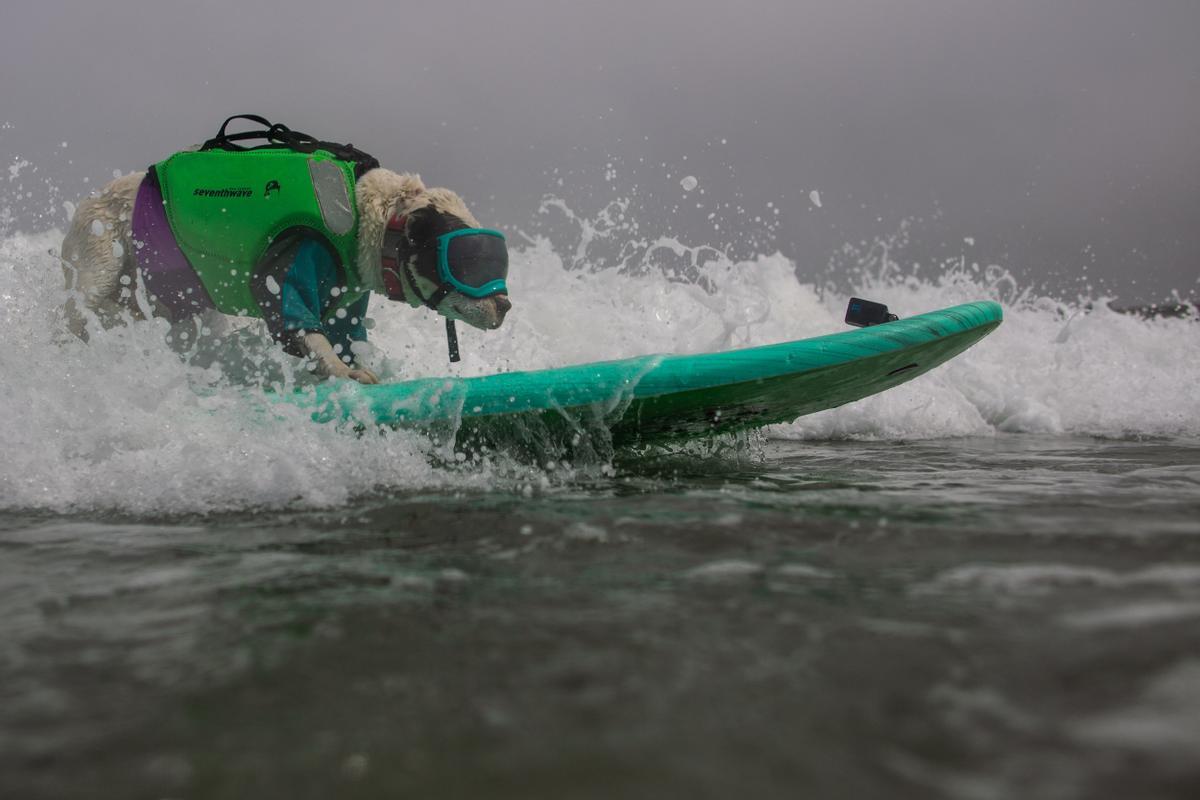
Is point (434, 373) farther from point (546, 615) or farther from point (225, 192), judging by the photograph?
point (546, 615)

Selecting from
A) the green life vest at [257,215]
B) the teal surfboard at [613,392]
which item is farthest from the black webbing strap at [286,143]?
the teal surfboard at [613,392]

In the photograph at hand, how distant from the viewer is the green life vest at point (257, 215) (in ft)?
13.6

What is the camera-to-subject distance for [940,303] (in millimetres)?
9555

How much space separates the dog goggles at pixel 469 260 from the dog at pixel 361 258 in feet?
0.13

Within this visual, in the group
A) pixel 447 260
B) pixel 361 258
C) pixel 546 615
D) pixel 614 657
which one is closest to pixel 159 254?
pixel 361 258

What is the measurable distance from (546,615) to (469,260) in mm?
2768

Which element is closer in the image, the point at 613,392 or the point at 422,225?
the point at 613,392

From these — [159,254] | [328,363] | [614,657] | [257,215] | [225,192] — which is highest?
[225,192]

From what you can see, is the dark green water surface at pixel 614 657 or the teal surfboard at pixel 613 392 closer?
the dark green water surface at pixel 614 657

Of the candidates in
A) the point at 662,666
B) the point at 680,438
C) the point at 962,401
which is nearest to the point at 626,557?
the point at 662,666

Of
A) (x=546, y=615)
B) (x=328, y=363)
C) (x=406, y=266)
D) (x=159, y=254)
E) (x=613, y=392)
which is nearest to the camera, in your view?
(x=546, y=615)

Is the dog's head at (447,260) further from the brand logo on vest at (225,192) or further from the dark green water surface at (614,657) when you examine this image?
the dark green water surface at (614,657)

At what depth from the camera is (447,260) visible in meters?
4.00

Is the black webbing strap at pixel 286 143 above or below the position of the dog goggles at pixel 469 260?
above
